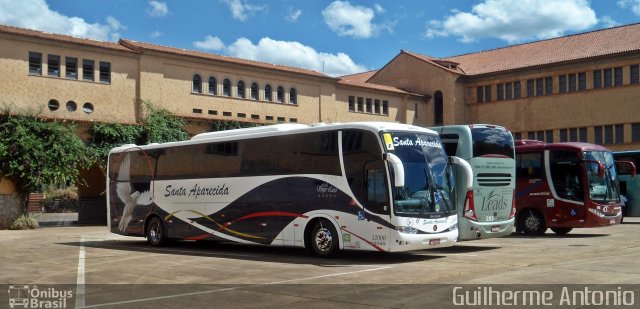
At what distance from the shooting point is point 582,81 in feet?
174

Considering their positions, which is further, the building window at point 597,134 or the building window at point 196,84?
the building window at point 597,134

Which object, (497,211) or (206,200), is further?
(206,200)

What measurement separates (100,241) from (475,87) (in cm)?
4273

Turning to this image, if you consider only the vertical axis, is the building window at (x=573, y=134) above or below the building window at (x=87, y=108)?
below

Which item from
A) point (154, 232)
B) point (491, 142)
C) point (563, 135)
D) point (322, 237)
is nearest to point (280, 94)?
point (563, 135)

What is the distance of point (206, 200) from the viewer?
18766 mm

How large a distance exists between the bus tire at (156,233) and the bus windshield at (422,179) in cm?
899

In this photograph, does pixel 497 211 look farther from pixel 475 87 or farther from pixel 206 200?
pixel 475 87

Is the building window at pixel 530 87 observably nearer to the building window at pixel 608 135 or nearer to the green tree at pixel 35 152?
the building window at pixel 608 135

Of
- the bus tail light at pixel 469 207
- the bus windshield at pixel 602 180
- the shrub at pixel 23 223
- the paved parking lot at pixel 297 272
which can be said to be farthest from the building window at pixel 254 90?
the bus tail light at pixel 469 207

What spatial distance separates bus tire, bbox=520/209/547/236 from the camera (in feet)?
74.7

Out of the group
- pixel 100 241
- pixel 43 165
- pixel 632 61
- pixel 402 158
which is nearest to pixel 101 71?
pixel 43 165

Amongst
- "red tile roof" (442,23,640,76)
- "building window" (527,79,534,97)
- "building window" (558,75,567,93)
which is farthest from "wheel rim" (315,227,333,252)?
"building window" (527,79,534,97)

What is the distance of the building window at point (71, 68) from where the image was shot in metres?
38.3
